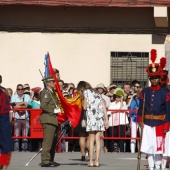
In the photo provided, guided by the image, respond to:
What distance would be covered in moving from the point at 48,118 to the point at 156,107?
2.80 meters

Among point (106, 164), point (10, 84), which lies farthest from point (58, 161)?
point (10, 84)

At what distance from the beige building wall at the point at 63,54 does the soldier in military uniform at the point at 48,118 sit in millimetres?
9081

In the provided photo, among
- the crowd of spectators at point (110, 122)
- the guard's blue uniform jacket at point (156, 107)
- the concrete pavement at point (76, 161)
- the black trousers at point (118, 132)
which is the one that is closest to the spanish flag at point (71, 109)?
the concrete pavement at point (76, 161)

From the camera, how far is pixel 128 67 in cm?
2959

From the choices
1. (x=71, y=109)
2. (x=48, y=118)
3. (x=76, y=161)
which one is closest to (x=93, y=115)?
(x=71, y=109)

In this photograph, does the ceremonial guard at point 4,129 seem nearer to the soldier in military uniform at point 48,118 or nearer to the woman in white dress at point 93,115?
the soldier in military uniform at point 48,118

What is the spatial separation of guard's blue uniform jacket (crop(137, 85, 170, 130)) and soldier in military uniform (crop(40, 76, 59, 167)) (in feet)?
8.10

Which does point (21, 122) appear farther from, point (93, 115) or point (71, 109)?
point (93, 115)

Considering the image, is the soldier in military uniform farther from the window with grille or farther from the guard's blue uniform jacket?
the window with grille

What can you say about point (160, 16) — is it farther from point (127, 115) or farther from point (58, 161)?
point (58, 161)

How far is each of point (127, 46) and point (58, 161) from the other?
8049 mm

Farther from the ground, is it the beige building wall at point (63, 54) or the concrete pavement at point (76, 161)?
the beige building wall at point (63, 54)

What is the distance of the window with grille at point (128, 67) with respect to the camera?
29.4 m

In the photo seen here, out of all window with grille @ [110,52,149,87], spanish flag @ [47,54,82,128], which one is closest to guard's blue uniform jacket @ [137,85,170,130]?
spanish flag @ [47,54,82,128]
